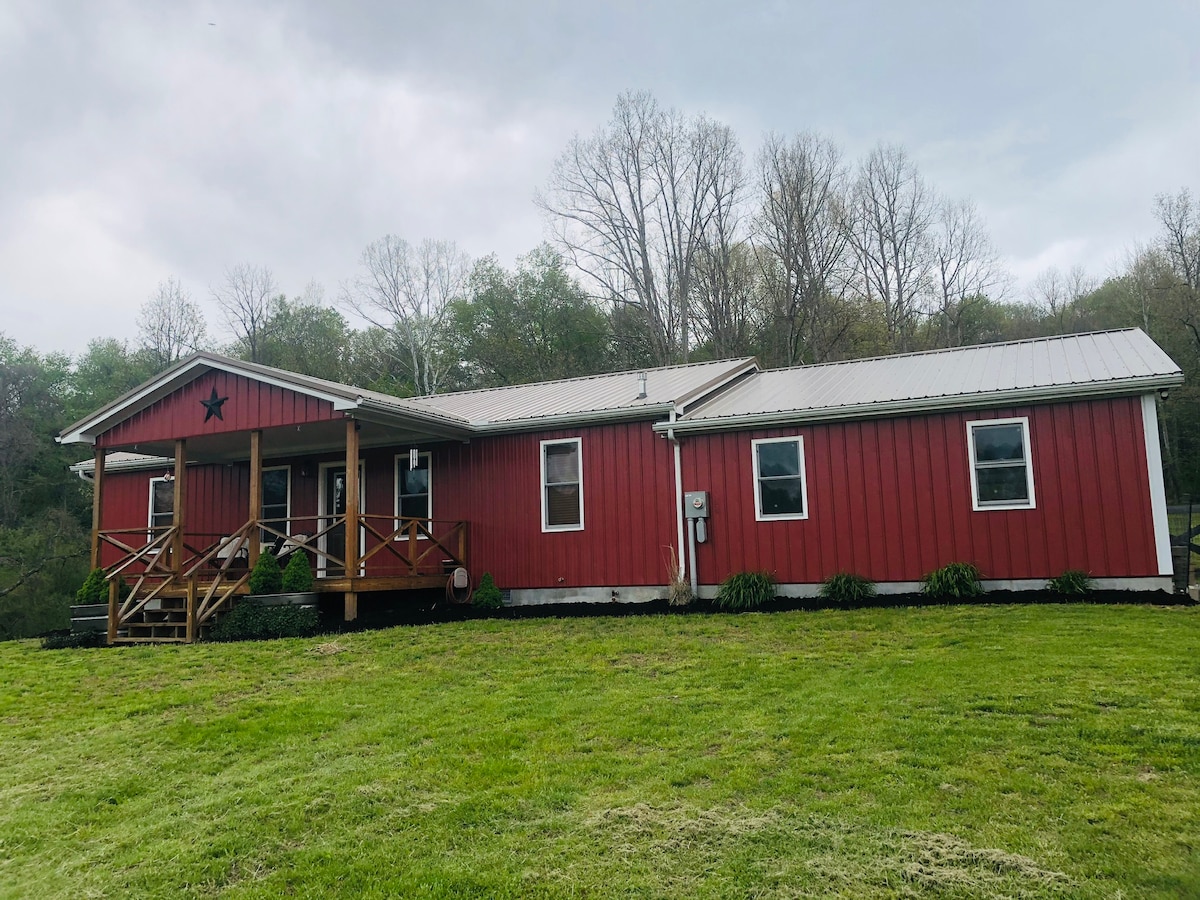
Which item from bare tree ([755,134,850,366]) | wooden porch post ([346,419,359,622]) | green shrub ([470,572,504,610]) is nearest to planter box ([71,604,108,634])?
wooden porch post ([346,419,359,622])

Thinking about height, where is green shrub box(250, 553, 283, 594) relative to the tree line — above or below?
below

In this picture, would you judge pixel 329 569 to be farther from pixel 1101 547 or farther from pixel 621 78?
pixel 621 78

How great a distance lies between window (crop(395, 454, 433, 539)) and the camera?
47.4 feet

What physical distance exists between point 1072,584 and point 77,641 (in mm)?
13196

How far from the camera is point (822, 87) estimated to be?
60.9 ft

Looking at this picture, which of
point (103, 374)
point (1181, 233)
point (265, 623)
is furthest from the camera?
point (103, 374)

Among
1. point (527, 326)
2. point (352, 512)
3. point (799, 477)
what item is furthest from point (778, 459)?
point (527, 326)

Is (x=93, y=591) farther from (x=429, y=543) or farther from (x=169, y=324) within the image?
(x=169, y=324)

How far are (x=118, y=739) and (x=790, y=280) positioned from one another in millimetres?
24488

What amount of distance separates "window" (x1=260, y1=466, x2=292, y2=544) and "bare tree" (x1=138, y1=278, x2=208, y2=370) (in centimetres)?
2066

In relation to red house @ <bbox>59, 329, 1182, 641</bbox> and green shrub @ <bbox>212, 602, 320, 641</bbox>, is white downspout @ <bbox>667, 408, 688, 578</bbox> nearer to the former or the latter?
red house @ <bbox>59, 329, 1182, 641</bbox>

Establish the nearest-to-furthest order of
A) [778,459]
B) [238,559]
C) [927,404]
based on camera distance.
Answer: [927,404], [778,459], [238,559]

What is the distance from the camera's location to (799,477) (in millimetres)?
11828

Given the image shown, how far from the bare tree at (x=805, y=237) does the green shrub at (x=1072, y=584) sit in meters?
17.2
